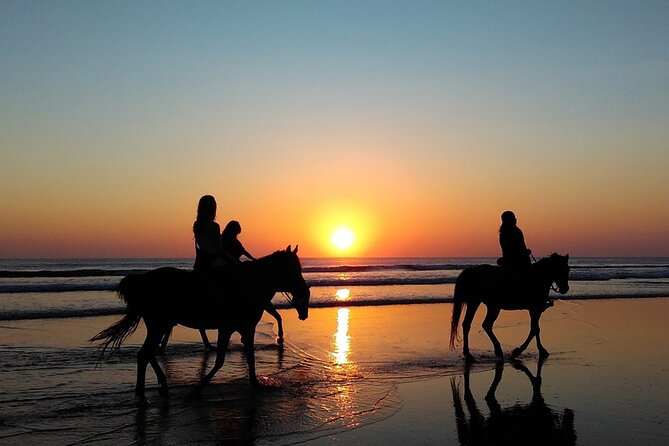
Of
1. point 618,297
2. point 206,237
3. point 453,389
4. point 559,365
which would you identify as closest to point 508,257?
point 559,365

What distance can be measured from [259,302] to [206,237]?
109 centimetres

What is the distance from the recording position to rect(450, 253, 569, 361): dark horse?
10.3 meters

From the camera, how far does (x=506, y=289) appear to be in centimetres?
1034

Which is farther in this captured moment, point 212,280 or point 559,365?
point 559,365

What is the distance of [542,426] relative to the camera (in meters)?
5.91

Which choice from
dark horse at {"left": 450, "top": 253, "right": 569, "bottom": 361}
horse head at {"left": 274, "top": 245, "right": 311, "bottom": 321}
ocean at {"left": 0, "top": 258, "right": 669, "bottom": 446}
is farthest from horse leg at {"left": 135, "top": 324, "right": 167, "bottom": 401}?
dark horse at {"left": 450, "top": 253, "right": 569, "bottom": 361}

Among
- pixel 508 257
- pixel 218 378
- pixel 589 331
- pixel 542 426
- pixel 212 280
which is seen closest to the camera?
pixel 542 426

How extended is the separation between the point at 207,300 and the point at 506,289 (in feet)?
17.9

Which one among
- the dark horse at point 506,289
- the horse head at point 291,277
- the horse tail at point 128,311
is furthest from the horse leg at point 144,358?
the dark horse at point 506,289

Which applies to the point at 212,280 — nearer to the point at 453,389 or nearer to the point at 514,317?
the point at 453,389

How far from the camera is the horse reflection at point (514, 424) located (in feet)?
17.9

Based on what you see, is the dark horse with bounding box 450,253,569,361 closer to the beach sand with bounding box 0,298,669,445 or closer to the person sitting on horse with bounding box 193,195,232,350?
the beach sand with bounding box 0,298,669,445

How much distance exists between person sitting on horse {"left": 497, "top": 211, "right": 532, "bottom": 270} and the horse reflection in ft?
11.1

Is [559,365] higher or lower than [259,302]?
lower
